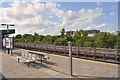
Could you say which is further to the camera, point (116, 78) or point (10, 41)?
point (10, 41)

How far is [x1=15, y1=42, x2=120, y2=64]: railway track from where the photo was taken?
8410 mm

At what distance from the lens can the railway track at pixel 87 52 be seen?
841 cm

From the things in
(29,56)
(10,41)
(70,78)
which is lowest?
(70,78)

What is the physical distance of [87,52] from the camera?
10.3 metres

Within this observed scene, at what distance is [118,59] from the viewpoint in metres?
8.12

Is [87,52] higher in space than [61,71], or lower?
higher

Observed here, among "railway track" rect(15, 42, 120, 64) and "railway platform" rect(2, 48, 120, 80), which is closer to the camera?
"railway platform" rect(2, 48, 120, 80)

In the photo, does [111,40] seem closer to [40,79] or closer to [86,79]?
[86,79]

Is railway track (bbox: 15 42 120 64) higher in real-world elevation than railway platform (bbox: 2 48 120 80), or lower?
higher

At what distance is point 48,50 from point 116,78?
11.3 meters

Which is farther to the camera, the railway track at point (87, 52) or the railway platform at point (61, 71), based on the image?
the railway track at point (87, 52)

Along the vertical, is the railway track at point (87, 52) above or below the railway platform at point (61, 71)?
above

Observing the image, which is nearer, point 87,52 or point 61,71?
point 61,71

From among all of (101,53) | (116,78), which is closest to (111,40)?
(101,53)
